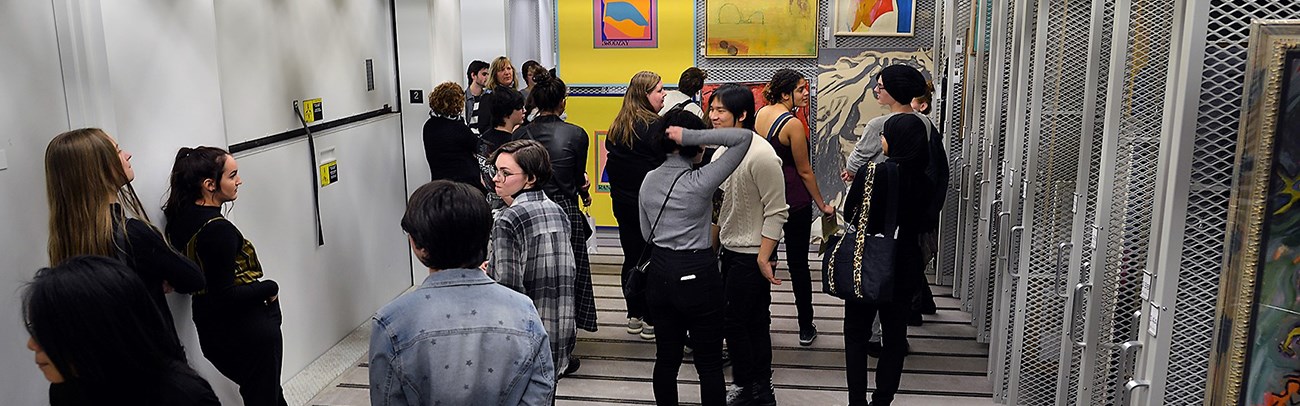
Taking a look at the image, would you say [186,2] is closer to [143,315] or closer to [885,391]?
[143,315]

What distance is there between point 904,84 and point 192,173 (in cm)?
283

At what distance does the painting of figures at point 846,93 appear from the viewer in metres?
7.84

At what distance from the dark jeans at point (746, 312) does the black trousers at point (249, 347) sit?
69.7 inches

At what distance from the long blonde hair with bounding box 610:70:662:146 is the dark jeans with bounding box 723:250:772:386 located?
94 cm

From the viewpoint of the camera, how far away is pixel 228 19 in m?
4.44

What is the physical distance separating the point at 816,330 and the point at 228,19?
11.5ft

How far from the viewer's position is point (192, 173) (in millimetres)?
3508

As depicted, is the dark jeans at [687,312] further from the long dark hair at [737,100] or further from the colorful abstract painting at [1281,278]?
the colorful abstract painting at [1281,278]

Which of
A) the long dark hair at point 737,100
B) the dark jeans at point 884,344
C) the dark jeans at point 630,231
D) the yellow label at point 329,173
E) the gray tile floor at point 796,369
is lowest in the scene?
the gray tile floor at point 796,369

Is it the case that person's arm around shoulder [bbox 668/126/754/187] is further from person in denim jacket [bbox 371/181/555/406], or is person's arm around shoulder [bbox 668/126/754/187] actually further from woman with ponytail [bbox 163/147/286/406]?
woman with ponytail [bbox 163/147/286/406]

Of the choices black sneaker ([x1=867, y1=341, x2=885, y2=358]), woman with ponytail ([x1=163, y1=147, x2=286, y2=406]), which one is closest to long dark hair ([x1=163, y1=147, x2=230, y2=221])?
woman with ponytail ([x1=163, y1=147, x2=286, y2=406])

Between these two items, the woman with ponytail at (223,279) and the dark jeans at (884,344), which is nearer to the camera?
the woman with ponytail at (223,279)

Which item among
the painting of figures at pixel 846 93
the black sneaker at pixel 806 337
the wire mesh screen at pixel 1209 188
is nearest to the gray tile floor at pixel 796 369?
the black sneaker at pixel 806 337

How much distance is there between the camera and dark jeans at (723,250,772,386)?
4.16m
